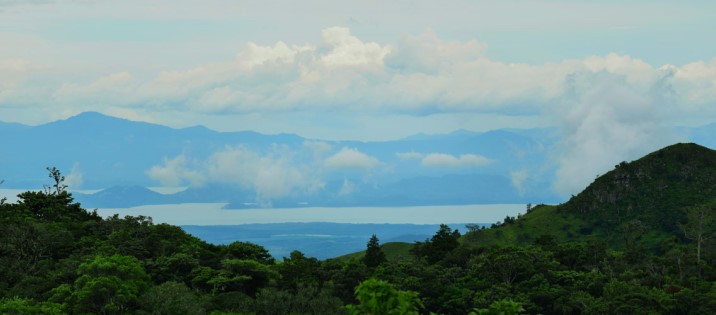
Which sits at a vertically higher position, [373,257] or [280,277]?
[373,257]

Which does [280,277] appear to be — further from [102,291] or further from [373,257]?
[102,291]

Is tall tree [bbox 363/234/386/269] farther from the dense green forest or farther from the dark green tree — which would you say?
the dark green tree

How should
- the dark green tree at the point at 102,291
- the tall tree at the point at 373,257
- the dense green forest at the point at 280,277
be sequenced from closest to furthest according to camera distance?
the dark green tree at the point at 102,291
the dense green forest at the point at 280,277
the tall tree at the point at 373,257

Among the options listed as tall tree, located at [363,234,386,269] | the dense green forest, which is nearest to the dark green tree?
the dense green forest

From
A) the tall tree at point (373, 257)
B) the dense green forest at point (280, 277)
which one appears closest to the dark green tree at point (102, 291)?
the dense green forest at point (280, 277)

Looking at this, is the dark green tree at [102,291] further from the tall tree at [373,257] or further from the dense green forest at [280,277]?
the tall tree at [373,257]

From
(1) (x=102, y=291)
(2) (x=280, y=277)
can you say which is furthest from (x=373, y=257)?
(1) (x=102, y=291)

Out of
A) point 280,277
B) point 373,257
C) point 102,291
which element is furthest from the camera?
point 373,257

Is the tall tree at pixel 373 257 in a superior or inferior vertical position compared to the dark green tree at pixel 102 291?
superior

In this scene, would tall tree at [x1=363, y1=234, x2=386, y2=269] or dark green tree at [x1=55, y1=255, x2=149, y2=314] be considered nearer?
dark green tree at [x1=55, y1=255, x2=149, y2=314]

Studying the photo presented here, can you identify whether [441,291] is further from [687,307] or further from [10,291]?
[10,291]

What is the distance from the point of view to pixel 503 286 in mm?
122625

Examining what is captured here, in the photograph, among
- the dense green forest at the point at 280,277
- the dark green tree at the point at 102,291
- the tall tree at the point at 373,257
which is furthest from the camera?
the tall tree at the point at 373,257

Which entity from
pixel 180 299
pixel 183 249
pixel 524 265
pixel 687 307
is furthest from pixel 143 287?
pixel 687 307
